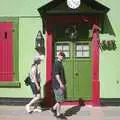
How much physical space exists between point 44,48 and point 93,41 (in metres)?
1.75

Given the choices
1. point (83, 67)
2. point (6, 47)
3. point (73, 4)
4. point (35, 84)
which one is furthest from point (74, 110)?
point (73, 4)

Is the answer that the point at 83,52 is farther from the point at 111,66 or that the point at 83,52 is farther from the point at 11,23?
the point at 11,23

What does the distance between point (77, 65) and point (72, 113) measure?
6.65 ft

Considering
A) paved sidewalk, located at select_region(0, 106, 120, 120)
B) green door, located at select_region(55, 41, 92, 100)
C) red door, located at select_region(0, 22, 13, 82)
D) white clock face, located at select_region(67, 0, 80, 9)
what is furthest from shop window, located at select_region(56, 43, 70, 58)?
paved sidewalk, located at select_region(0, 106, 120, 120)

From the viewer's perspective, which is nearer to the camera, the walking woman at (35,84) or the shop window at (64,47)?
the walking woman at (35,84)

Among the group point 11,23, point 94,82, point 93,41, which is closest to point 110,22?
point 93,41

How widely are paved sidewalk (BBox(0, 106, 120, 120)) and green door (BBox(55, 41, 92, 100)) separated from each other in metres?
0.77

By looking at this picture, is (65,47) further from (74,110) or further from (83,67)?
(74,110)

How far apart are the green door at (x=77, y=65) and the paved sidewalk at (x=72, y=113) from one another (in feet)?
2.51

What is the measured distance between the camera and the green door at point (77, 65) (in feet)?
61.7

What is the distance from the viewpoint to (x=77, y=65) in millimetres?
18812

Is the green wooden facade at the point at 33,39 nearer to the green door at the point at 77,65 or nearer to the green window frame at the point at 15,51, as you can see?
the green window frame at the point at 15,51

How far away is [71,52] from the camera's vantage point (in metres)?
18.8

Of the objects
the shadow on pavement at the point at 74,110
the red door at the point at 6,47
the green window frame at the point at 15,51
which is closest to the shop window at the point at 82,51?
the shadow on pavement at the point at 74,110
